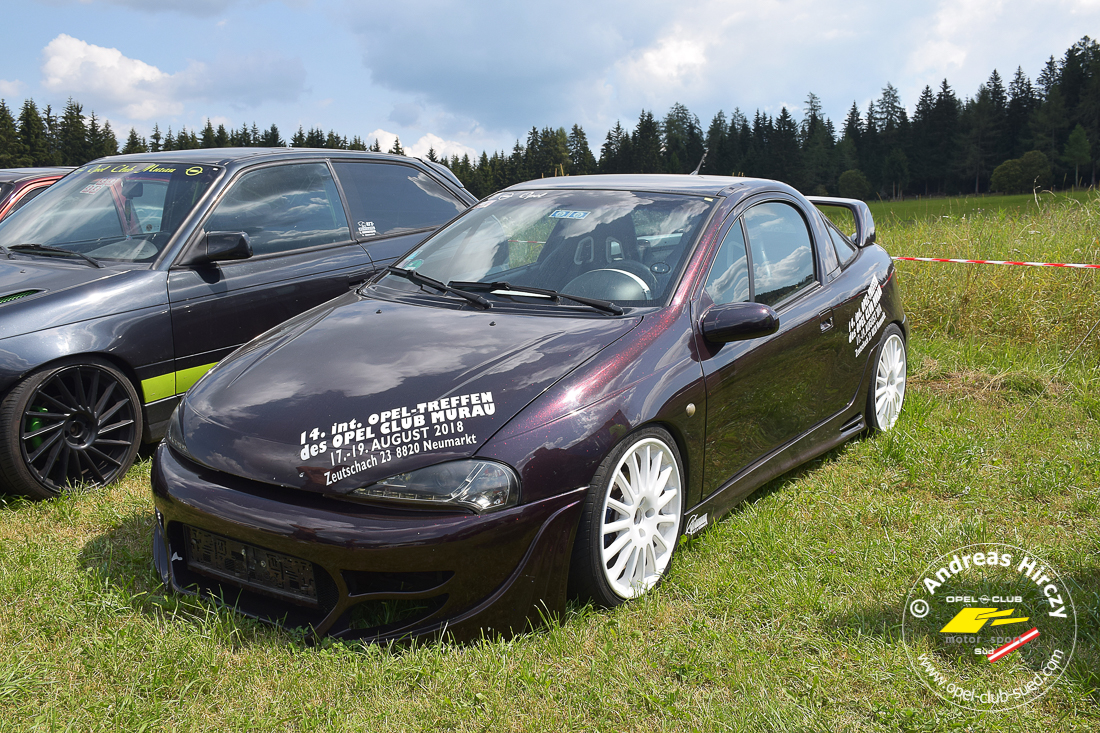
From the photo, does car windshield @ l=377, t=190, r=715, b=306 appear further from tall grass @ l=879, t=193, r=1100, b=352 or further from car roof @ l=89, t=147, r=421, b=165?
tall grass @ l=879, t=193, r=1100, b=352

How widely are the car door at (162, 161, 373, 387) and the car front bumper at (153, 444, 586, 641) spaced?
1954 millimetres

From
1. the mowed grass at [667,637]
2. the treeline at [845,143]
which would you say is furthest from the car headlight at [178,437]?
the treeline at [845,143]

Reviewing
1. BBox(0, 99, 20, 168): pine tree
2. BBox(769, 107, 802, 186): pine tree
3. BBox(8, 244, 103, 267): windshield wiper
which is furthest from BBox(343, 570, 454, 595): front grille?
BBox(769, 107, 802, 186): pine tree

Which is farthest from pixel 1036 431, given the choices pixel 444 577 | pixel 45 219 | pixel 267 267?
pixel 45 219

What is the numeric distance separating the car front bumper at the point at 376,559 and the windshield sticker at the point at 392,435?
131 mm

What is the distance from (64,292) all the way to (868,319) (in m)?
4.20

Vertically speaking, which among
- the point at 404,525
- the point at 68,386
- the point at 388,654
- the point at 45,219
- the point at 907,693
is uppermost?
the point at 45,219

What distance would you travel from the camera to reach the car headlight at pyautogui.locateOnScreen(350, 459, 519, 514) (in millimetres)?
2514

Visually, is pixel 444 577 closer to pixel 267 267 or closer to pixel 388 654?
pixel 388 654

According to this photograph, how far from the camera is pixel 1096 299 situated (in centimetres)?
679

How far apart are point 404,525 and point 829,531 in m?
2.07

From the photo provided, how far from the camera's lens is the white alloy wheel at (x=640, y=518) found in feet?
9.32

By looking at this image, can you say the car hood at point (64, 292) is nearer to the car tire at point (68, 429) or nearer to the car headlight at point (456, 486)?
the car tire at point (68, 429)

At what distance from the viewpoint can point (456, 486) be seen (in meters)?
2.52
